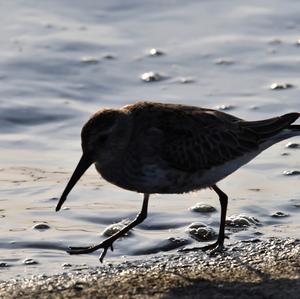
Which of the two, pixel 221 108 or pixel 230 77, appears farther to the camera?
pixel 230 77

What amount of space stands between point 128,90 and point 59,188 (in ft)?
7.85

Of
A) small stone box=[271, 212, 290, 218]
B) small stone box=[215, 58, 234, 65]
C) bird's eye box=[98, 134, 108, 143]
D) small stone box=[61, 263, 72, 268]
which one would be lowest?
small stone box=[271, 212, 290, 218]

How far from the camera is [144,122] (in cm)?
777

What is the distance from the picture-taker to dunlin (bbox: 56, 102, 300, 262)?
7.57 metres

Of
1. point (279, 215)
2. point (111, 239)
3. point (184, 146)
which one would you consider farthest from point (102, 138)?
point (279, 215)

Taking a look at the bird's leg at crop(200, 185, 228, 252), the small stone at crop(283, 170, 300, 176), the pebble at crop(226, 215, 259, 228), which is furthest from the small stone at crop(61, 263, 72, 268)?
the small stone at crop(283, 170, 300, 176)

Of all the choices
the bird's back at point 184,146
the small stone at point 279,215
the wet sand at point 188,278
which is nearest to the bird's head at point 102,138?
the bird's back at point 184,146

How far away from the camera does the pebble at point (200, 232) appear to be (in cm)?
804

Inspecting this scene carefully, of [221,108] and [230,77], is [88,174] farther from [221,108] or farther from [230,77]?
[230,77]

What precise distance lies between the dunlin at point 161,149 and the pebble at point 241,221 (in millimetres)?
252

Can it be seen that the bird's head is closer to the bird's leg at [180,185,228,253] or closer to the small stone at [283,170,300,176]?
the bird's leg at [180,185,228,253]

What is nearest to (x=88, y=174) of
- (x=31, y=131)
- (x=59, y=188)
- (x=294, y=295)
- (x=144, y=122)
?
(x=59, y=188)

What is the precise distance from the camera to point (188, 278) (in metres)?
6.91

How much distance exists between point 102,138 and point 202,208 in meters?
1.41
